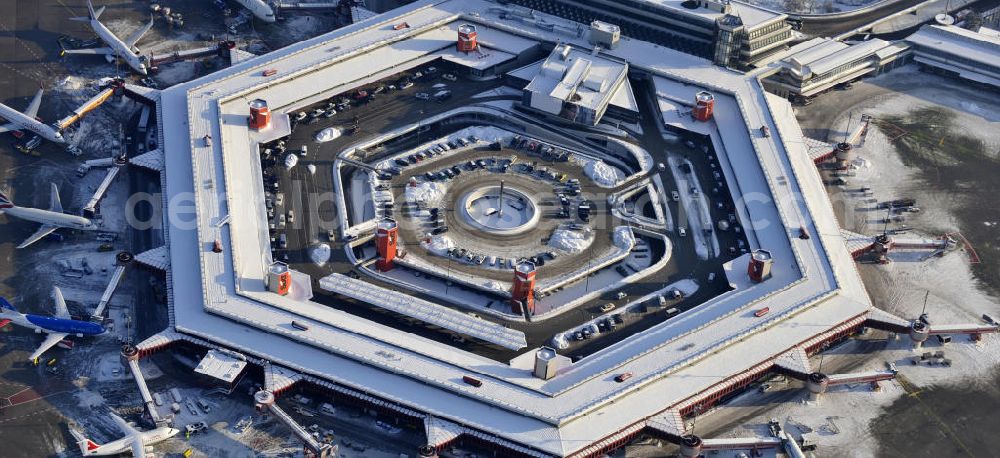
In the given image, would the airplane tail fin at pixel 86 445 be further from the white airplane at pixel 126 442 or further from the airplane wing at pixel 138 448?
the airplane wing at pixel 138 448

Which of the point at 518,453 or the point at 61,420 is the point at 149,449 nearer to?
the point at 61,420

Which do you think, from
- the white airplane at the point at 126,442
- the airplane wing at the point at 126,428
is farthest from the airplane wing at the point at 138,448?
the airplane wing at the point at 126,428

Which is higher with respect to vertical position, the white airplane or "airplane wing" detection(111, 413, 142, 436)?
"airplane wing" detection(111, 413, 142, 436)

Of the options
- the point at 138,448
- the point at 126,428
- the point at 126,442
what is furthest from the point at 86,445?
the point at 138,448

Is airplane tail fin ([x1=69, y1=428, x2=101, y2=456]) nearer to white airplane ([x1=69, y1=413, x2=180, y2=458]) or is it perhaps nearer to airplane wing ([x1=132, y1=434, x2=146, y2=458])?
white airplane ([x1=69, y1=413, x2=180, y2=458])

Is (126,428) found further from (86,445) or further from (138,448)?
(86,445)

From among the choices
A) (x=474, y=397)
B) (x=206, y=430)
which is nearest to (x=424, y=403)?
(x=474, y=397)

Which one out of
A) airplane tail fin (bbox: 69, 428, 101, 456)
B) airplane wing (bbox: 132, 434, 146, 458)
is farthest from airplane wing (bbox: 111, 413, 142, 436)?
airplane tail fin (bbox: 69, 428, 101, 456)

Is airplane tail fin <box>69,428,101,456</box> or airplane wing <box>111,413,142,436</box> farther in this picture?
airplane wing <box>111,413,142,436</box>
